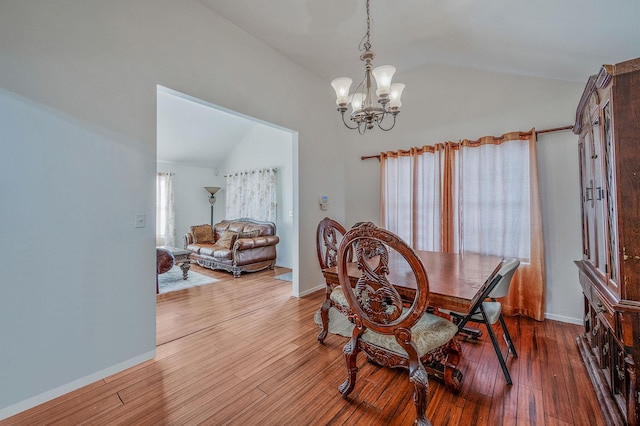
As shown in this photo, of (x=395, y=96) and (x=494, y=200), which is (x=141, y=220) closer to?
(x=395, y=96)

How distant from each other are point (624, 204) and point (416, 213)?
2.42 m

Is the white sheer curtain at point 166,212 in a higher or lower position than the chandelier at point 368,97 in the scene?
lower

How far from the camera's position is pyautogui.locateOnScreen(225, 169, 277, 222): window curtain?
575cm

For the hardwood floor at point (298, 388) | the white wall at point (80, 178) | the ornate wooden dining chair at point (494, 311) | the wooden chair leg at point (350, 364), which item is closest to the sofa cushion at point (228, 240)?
the hardwood floor at point (298, 388)

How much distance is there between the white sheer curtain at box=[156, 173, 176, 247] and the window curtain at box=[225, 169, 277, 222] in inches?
51.5

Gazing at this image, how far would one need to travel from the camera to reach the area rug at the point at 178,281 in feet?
13.4

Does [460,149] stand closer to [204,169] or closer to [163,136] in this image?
[163,136]

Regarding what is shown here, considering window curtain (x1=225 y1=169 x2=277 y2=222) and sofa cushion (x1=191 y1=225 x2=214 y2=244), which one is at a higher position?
window curtain (x1=225 y1=169 x2=277 y2=222)

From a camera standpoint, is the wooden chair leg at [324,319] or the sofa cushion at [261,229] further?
the sofa cushion at [261,229]

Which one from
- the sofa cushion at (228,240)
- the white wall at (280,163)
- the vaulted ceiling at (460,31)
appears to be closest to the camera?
the vaulted ceiling at (460,31)

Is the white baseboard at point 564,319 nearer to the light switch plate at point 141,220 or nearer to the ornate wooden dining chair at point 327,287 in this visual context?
the ornate wooden dining chair at point 327,287

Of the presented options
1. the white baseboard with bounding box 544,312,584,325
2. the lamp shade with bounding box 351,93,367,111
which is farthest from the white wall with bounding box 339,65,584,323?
the lamp shade with bounding box 351,93,367,111

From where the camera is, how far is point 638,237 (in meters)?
1.25

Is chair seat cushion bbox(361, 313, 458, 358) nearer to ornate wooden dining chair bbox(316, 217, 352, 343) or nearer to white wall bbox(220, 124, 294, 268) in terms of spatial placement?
ornate wooden dining chair bbox(316, 217, 352, 343)
